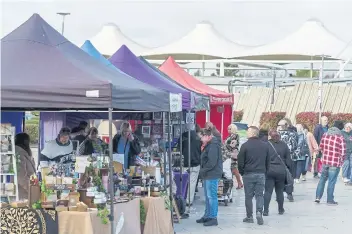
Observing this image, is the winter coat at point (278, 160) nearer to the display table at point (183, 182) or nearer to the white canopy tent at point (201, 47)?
the display table at point (183, 182)

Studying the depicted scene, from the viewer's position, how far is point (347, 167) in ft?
65.6

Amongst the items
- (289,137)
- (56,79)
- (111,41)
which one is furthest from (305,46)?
(56,79)

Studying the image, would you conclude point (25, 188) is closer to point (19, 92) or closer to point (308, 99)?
point (19, 92)

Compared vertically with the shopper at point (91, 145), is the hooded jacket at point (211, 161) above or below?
below

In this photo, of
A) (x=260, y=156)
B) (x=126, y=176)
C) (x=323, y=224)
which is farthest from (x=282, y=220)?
(x=126, y=176)

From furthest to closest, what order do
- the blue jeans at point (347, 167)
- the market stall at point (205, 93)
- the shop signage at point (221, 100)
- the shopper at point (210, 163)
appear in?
1. the blue jeans at point (347, 167)
2. the shop signage at point (221, 100)
3. the market stall at point (205, 93)
4. the shopper at point (210, 163)

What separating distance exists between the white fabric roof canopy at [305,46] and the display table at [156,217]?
4993 centimetres

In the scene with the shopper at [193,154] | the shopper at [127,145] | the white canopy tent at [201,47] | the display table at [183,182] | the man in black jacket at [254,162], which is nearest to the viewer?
the man in black jacket at [254,162]

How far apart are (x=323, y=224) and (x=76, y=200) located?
577 centimetres

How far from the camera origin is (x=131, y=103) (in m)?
8.87

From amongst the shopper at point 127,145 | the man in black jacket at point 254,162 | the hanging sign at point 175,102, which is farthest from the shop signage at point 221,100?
the hanging sign at point 175,102

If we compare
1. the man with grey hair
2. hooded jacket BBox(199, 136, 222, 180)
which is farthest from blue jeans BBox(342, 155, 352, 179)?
hooded jacket BBox(199, 136, 222, 180)

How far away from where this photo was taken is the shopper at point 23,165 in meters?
9.55

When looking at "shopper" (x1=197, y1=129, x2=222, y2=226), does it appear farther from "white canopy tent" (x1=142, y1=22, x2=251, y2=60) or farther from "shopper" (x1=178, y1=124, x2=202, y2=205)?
"white canopy tent" (x1=142, y1=22, x2=251, y2=60)
